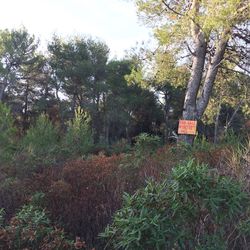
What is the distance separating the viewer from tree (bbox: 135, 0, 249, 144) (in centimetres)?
1005

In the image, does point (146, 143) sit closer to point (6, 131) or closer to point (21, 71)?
point (6, 131)

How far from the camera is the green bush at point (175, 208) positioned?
275 centimetres

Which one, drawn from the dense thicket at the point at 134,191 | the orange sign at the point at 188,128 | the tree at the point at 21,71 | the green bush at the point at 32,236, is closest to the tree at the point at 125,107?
the tree at the point at 21,71

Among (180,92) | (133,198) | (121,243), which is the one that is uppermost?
(180,92)

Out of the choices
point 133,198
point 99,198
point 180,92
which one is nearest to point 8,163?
point 99,198

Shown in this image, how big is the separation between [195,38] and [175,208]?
8.47m

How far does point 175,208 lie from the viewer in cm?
288

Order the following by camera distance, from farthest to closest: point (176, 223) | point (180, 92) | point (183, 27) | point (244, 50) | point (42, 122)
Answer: point (180, 92) < point (42, 122) < point (244, 50) < point (183, 27) < point (176, 223)

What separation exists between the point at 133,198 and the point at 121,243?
1.13 feet

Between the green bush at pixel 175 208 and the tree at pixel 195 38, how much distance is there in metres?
6.97

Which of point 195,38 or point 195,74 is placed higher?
point 195,38

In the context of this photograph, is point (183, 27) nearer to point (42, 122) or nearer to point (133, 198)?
point (42, 122)

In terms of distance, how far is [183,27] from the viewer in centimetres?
1061

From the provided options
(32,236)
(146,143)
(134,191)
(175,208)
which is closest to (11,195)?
(134,191)
